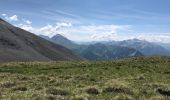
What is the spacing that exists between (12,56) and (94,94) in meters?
173

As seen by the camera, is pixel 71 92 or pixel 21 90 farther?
pixel 21 90

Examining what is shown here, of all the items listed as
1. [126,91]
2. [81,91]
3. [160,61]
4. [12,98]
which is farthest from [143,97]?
[160,61]

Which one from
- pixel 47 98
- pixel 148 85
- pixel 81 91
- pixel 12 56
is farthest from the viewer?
pixel 12 56

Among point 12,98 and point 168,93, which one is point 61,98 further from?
point 168,93

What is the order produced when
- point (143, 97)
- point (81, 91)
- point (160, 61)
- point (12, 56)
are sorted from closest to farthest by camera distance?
point (143, 97), point (81, 91), point (160, 61), point (12, 56)

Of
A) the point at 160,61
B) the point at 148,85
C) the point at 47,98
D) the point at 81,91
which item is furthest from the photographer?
the point at 160,61

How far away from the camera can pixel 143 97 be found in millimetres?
19641

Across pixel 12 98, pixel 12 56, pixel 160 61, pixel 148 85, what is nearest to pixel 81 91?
pixel 12 98

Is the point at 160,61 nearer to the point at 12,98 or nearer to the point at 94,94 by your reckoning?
the point at 94,94

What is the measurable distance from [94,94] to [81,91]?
1061mm

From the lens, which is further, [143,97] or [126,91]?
[126,91]

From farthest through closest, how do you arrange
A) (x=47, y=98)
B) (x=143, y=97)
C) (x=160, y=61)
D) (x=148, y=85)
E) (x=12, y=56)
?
(x=12, y=56), (x=160, y=61), (x=148, y=85), (x=143, y=97), (x=47, y=98)

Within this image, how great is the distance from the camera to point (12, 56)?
189 metres

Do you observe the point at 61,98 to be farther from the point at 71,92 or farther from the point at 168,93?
the point at 168,93
